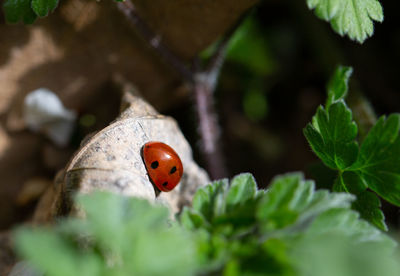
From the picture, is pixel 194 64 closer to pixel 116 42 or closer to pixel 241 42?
pixel 116 42

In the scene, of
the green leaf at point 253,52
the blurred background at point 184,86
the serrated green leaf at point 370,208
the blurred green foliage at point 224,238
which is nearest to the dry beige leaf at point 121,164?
the blurred green foliage at point 224,238

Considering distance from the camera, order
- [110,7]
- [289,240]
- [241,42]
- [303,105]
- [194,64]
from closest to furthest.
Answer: [289,240], [110,7], [194,64], [241,42], [303,105]

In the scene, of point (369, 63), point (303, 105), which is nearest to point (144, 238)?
point (303, 105)

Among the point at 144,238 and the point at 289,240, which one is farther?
the point at 289,240

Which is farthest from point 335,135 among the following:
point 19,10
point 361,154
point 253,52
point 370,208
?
point 253,52

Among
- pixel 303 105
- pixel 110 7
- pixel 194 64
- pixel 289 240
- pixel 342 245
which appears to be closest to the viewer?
pixel 342 245

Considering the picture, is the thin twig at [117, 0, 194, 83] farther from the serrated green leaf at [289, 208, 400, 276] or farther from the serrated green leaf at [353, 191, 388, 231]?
the serrated green leaf at [289, 208, 400, 276]

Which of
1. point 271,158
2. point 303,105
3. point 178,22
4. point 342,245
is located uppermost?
point 178,22

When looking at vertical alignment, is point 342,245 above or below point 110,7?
below

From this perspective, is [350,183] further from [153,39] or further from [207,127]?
[153,39]

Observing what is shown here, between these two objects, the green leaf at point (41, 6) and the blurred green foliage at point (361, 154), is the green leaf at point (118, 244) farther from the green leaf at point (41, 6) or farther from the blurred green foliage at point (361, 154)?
the green leaf at point (41, 6)
